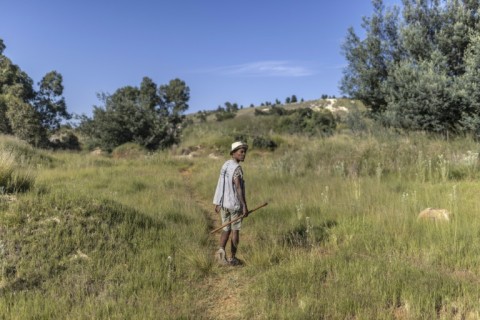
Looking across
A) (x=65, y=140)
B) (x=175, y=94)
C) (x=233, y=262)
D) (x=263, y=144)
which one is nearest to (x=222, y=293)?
(x=233, y=262)

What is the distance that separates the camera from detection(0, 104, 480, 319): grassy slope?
3.66 meters

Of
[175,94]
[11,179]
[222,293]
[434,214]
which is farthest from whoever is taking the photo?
[175,94]

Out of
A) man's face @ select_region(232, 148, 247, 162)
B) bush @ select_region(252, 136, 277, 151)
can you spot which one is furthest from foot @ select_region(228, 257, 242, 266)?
bush @ select_region(252, 136, 277, 151)

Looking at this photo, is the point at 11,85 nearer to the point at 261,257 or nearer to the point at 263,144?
the point at 263,144

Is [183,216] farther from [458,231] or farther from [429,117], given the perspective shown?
[429,117]

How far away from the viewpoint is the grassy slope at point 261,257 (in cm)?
366

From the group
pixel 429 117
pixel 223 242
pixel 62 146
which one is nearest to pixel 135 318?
pixel 223 242

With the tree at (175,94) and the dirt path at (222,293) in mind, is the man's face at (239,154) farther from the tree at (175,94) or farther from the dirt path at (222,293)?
the tree at (175,94)

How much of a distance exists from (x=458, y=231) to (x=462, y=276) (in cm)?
131

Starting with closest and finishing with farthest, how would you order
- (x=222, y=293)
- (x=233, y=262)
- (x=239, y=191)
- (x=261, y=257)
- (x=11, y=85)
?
(x=222, y=293)
(x=261, y=257)
(x=233, y=262)
(x=239, y=191)
(x=11, y=85)

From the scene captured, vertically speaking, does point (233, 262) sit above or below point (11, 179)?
below

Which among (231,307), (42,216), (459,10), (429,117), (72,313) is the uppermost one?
(459,10)

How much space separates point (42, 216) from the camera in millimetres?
5480

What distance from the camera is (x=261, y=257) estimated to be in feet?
16.3
